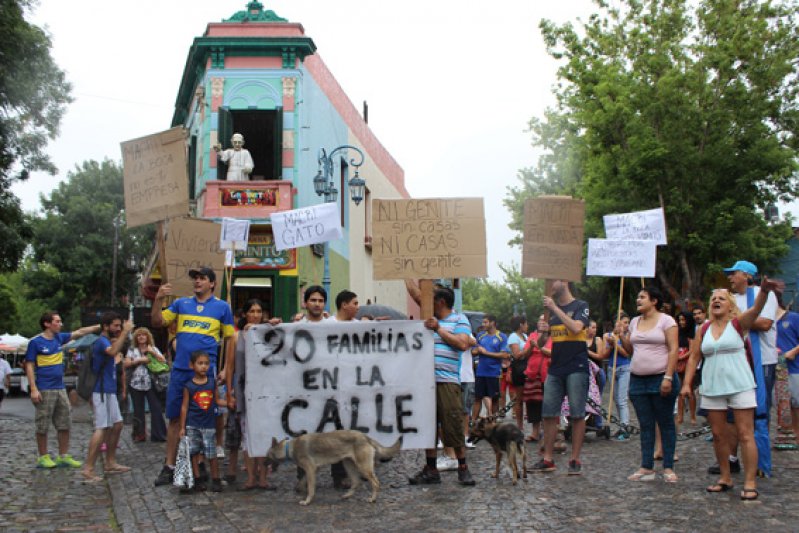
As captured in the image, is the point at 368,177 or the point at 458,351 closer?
the point at 458,351

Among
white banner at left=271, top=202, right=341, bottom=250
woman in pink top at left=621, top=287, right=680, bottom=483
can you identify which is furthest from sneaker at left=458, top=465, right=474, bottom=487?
white banner at left=271, top=202, right=341, bottom=250

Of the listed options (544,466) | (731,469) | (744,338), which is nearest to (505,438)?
(544,466)

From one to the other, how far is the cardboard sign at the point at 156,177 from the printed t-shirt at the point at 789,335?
6.30 meters

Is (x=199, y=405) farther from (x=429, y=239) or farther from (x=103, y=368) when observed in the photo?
(x=429, y=239)

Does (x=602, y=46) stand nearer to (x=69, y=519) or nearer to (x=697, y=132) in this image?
(x=697, y=132)

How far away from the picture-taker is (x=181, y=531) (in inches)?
256

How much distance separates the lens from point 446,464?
363 inches

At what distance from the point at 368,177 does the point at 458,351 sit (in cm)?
2369

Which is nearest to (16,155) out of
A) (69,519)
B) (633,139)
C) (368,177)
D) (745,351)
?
(368,177)

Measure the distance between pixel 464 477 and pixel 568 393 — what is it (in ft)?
4.18

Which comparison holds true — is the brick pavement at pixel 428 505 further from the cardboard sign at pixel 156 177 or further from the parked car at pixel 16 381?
the parked car at pixel 16 381

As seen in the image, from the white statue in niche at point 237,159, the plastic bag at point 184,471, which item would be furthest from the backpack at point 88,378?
the white statue in niche at point 237,159

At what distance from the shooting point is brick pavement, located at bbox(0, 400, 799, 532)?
649 centimetres

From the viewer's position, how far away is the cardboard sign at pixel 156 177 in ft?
31.6
